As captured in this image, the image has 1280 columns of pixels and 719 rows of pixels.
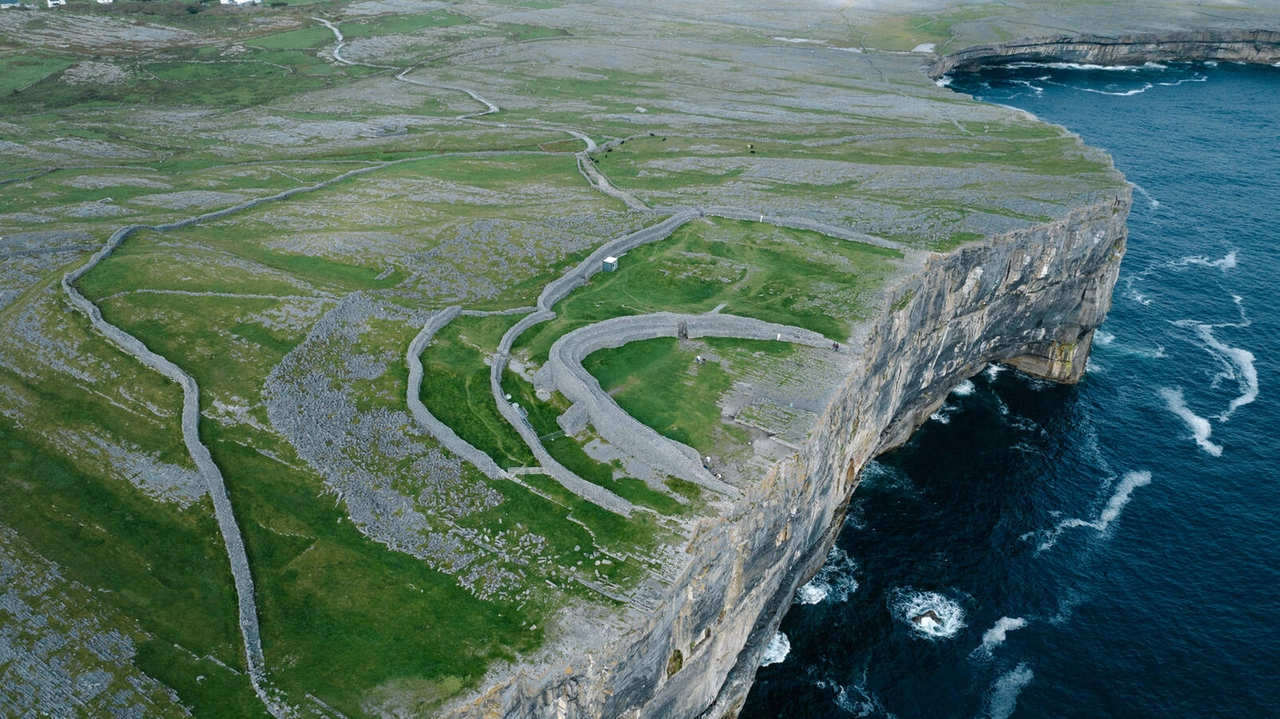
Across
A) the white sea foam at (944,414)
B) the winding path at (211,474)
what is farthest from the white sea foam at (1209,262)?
the winding path at (211,474)

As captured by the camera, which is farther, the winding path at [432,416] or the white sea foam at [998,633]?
the white sea foam at [998,633]

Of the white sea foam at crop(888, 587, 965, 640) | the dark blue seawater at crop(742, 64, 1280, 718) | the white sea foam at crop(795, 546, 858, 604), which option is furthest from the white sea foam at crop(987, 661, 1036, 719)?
the white sea foam at crop(795, 546, 858, 604)

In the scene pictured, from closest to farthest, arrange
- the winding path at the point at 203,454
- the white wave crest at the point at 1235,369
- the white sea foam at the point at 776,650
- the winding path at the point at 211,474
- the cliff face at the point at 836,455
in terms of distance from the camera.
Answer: the winding path at the point at 211,474, the winding path at the point at 203,454, the cliff face at the point at 836,455, the white sea foam at the point at 776,650, the white wave crest at the point at 1235,369

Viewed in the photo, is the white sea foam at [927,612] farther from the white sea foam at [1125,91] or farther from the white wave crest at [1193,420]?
the white sea foam at [1125,91]

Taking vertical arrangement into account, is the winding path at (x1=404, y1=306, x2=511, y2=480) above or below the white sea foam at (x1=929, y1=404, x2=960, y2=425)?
above

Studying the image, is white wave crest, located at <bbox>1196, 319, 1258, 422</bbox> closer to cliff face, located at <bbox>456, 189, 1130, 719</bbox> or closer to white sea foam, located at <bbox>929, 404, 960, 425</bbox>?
cliff face, located at <bbox>456, 189, 1130, 719</bbox>

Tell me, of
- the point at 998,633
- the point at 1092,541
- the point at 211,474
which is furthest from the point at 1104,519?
the point at 211,474
